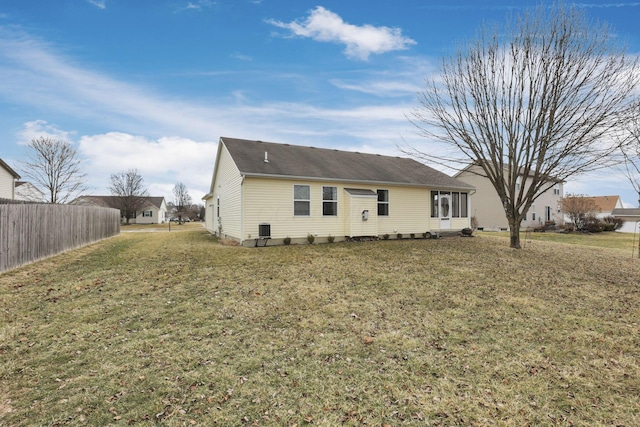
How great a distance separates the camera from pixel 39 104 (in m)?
16.1

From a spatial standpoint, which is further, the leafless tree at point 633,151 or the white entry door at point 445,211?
the white entry door at point 445,211

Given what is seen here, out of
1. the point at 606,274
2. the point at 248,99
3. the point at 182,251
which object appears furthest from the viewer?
the point at 248,99

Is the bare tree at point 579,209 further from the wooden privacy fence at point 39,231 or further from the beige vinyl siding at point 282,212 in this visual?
the wooden privacy fence at point 39,231

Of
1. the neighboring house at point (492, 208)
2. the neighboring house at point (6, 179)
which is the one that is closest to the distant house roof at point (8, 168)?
the neighboring house at point (6, 179)

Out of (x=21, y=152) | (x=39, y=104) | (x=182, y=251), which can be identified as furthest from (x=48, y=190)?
(x=182, y=251)

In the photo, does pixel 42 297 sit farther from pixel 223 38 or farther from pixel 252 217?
pixel 223 38

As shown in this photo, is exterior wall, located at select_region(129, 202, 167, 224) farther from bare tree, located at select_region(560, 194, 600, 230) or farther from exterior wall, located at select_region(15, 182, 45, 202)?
bare tree, located at select_region(560, 194, 600, 230)

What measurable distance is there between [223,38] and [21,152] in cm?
3055

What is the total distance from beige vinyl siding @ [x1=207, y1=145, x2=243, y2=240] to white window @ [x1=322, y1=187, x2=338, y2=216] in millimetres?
4049

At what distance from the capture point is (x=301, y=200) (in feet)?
48.4

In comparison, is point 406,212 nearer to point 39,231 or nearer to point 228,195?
point 228,195

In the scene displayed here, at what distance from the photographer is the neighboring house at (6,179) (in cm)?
2333

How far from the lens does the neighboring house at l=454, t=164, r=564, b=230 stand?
30072mm

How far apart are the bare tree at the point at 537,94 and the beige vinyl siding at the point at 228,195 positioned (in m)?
9.83
